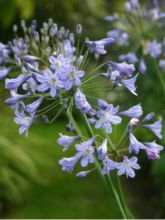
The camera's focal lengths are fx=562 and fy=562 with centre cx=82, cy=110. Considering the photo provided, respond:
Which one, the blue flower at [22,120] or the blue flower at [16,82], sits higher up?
the blue flower at [16,82]

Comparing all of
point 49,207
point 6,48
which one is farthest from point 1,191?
point 6,48

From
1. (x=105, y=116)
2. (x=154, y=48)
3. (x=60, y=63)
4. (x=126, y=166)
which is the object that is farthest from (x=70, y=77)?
(x=154, y=48)

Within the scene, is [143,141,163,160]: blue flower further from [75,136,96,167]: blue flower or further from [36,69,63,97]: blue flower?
[36,69,63,97]: blue flower

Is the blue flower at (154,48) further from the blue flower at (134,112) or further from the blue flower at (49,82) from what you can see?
the blue flower at (49,82)

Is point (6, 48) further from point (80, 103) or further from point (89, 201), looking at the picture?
point (89, 201)

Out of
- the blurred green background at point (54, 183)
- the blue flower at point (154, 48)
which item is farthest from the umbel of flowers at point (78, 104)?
the blurred green background at point (54, 183)

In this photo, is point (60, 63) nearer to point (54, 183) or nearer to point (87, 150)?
point (87, 150)
